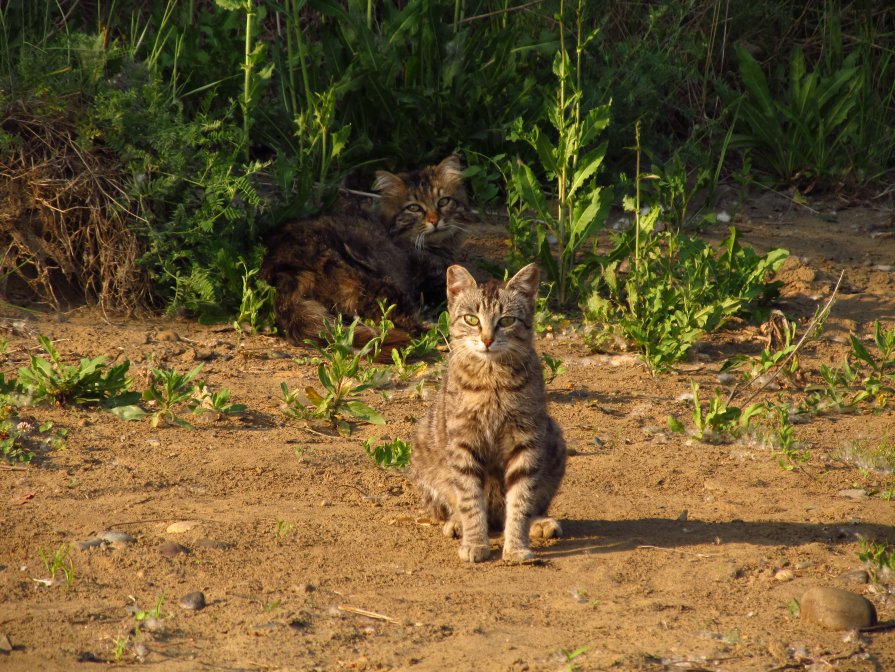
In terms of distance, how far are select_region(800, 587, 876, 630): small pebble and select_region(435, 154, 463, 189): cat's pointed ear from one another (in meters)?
5.11

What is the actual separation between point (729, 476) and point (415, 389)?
1.82 metres

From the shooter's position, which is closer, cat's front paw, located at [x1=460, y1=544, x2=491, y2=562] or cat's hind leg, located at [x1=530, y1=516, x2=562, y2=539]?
A: cat's front paw, located at [x1=460, y1=544, x2=491, y2=562]

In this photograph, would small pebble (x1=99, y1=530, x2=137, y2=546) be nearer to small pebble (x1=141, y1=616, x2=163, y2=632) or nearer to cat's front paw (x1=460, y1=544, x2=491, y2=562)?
small pebble (x1=141, y1=616, x2=163, y2=632)

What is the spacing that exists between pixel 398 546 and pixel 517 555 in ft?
1.53

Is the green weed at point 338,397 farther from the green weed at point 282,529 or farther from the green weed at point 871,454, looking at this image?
the green weed at point 871,454

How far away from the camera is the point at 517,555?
4020mm

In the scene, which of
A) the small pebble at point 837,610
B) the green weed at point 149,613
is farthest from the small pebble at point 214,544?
the small pebble at point 837,610

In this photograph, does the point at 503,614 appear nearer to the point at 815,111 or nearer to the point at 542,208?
the point at 542,208

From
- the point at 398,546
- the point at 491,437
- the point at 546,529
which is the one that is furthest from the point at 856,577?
the point at 398,546

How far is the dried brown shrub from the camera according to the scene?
21.9 feet

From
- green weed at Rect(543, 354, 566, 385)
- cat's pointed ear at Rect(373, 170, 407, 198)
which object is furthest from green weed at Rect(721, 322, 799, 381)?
cat's pointed ear at Rect(373, 170, 407, 198)

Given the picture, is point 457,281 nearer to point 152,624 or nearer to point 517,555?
point 517,555

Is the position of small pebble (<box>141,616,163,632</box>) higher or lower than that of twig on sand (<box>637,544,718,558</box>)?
higher

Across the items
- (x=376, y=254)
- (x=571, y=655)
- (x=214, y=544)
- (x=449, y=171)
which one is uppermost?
(x=449, y=171)
